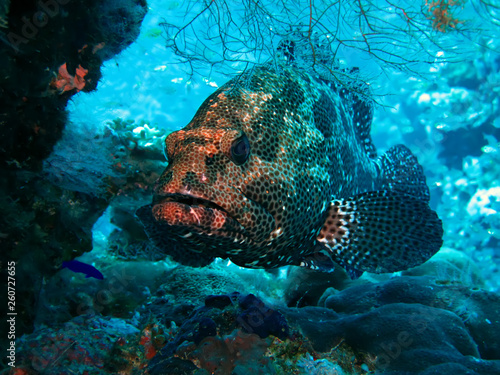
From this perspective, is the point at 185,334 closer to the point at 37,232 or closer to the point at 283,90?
the point at 37,232

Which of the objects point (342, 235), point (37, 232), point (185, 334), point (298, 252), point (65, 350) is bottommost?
point (65, 350)

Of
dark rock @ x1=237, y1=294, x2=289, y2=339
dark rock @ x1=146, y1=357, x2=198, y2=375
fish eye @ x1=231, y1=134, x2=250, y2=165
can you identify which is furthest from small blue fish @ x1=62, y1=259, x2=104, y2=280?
fish eye @ x1=231, y1=134, x2=250, y2=165

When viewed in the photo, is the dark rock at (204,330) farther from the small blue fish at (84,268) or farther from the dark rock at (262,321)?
the small blue fish at (84,268)

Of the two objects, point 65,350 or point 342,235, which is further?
point 342,235

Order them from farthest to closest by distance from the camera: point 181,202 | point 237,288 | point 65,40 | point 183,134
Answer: point 237,288 < point 65,40 < point 183,134 < point 181,202

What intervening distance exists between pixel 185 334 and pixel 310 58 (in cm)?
495

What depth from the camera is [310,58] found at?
5.25m

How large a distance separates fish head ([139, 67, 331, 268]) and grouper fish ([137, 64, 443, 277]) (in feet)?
0.04

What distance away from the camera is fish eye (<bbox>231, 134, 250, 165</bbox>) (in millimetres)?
2828

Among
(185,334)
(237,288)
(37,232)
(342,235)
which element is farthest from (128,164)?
(342,235)

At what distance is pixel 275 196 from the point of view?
301cm

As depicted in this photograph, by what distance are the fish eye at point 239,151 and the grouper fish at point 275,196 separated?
1 centimetres

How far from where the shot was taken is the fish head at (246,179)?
8.23 ft

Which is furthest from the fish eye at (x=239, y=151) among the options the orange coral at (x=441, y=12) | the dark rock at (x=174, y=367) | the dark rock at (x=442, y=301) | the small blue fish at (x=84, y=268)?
the orange coral at (x=441, y=12)
